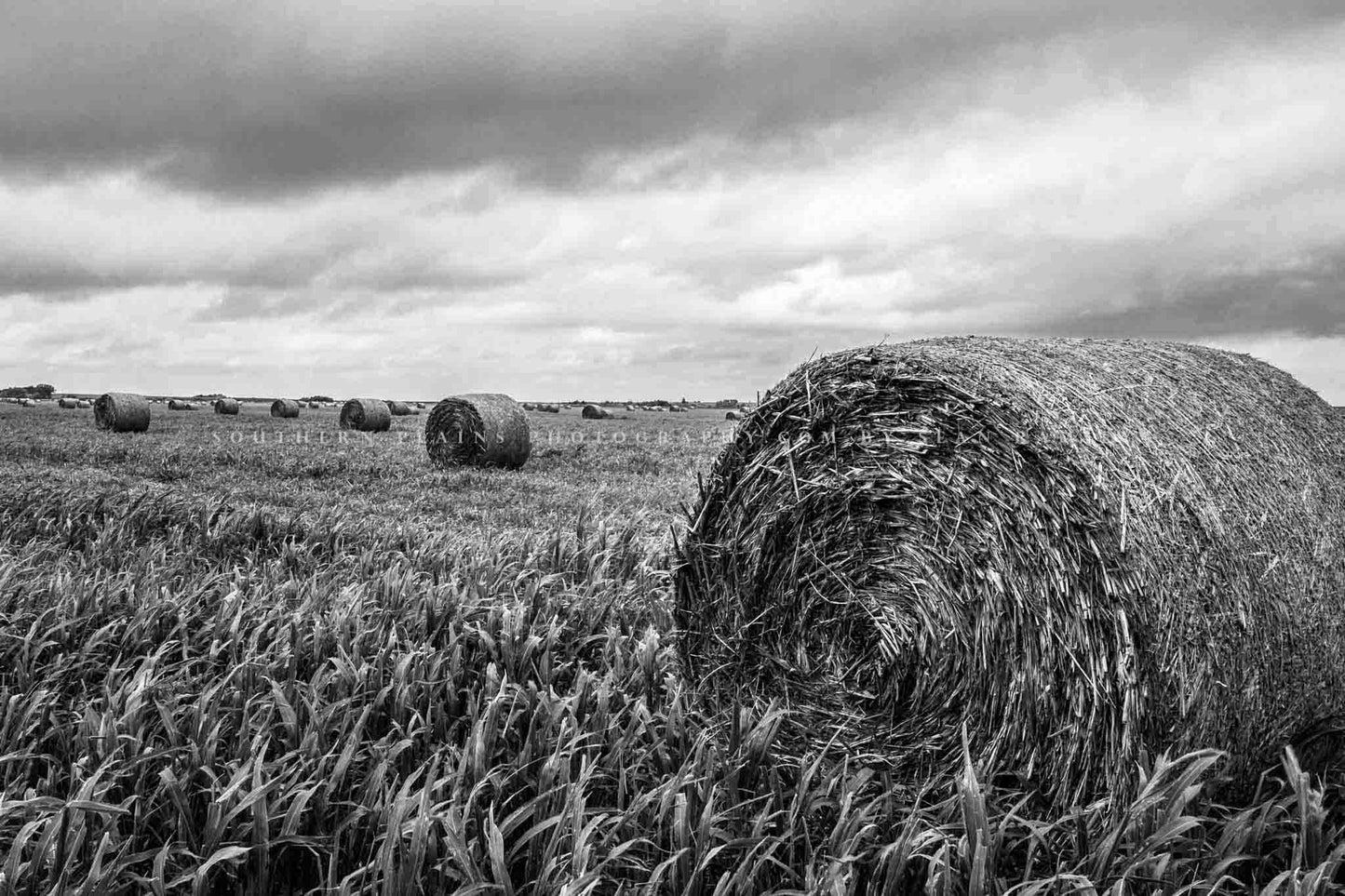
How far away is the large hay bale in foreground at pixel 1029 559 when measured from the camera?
355cm

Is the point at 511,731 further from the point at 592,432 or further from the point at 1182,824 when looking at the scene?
the point at 592,432


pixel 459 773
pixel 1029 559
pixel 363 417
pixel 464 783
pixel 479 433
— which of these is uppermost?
pixel 363 417

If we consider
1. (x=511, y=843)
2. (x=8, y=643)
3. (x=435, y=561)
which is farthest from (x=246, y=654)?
(x=435, y=561)

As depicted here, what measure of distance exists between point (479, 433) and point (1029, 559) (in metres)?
15.0

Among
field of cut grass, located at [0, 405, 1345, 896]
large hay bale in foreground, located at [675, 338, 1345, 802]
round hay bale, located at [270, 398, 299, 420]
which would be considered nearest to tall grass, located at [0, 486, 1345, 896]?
field of cut grass, located at [0, 405, 1345, 896]

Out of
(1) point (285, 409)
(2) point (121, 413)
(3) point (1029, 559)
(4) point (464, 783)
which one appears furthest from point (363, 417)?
(3) point (1029, 559)

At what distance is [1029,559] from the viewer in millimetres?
3824

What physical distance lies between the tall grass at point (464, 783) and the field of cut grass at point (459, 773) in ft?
0.06

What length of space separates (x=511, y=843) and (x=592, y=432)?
2814 centimetres

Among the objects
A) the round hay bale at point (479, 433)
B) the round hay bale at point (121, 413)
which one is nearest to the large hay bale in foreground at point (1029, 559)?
the round hay bale at point (479, 433)

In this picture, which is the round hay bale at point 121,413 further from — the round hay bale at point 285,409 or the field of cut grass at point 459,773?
the field of cut grass at point 459,773

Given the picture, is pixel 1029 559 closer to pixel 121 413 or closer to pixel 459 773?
pixel 459 773

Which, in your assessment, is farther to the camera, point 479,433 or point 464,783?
point 479,433

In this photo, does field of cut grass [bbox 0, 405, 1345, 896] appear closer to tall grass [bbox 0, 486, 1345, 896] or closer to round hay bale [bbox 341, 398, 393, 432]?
tall grass [bbox 0, 486, 1345, 896]
